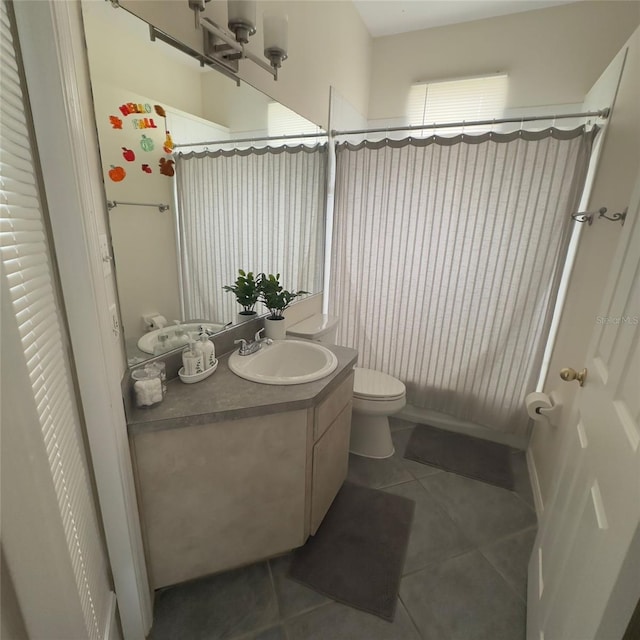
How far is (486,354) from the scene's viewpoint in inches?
89.7

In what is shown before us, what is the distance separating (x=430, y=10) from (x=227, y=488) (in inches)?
117

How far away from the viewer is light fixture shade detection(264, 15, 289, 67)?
A: 1334 millimetres

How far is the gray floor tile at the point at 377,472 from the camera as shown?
1989mm

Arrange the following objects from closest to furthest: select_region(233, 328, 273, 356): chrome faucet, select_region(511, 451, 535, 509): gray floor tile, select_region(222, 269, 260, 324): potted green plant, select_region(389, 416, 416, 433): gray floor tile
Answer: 1. select_region(233, 328, 273, 356): chrome faucet
2. select_region(222, 269, 260, 324): potted green plant
3. select_region(511, 451, 535, 509): gray floor tile
4. select_region(389, 416, 416, 433): gray floor tile

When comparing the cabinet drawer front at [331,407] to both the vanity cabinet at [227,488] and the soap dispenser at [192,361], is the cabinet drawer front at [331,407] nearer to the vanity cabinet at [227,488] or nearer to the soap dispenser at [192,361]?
the vanity cabinet at [227,488]

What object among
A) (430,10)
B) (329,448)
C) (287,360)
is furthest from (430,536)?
(430,10)

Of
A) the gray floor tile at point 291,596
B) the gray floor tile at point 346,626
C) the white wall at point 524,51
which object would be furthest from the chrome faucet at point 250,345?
the white wall at point 524,51

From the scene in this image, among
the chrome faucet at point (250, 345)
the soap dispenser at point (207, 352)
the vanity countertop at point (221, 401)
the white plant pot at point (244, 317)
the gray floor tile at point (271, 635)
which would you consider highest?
the white plant pot at point (244, 317)

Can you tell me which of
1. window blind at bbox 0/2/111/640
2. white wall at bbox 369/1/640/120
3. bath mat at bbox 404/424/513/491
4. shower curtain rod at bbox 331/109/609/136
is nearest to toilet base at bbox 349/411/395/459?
bath mat at bbox 404/424/513/491

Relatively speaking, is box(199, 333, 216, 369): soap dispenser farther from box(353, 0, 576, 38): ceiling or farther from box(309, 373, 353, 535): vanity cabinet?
box(353, 0, 576, 38): ceiling

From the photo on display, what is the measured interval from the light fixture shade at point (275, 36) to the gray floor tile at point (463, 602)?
7.48 ft

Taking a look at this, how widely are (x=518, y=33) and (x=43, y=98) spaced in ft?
9.06

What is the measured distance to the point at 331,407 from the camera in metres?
1.43

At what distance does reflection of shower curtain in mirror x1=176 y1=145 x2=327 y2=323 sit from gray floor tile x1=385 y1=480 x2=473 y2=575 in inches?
54.9
